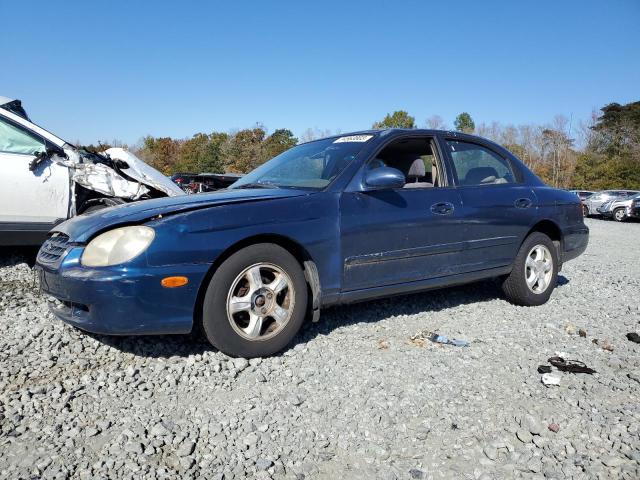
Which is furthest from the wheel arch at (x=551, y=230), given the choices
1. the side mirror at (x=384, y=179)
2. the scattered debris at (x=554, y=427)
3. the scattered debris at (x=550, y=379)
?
the scattered debris at (x=554, y=427)

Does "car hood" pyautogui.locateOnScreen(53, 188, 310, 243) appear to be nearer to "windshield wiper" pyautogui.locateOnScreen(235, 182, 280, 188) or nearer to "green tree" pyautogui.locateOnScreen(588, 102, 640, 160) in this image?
"windshield wiper" pyautogui.locateOnScreen(235, 182, 280, 188)

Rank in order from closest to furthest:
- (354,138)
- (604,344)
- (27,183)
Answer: (604,344), (354,138), (27,183)

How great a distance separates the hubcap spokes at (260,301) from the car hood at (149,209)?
49 centimetres

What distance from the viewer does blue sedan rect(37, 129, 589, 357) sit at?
2848 millimetres

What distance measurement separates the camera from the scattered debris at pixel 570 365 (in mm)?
3177

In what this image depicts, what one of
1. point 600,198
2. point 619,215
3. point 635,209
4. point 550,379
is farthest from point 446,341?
point 600,198

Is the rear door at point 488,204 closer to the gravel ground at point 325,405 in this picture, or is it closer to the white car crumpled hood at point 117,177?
the gravel ground at point 325,405

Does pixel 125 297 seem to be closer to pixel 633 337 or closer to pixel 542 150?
pixel 633 337

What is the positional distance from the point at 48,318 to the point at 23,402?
4.03 feet

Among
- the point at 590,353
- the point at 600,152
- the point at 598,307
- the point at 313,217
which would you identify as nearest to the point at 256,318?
the point at 313,217

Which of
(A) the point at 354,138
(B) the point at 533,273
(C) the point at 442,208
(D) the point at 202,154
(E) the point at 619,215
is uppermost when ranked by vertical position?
(D) the point at 202,154

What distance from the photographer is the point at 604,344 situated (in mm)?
3729

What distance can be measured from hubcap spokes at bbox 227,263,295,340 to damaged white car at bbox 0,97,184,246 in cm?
306

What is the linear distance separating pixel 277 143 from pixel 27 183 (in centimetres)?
3847
